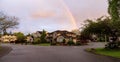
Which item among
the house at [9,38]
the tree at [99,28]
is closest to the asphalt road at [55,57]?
the tree at [99,28]

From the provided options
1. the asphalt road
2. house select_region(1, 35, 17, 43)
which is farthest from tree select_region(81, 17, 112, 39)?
house select_region(1, 35, 17, 43)

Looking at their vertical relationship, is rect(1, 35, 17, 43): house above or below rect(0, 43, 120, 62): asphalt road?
above

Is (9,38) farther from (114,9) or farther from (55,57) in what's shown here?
(55,57)

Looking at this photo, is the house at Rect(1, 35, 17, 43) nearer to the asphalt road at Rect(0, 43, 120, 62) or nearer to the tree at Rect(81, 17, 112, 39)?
the tree at Rect(81, 17, 112, 39)

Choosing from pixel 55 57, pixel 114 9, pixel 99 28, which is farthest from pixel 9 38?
pixel 55 57

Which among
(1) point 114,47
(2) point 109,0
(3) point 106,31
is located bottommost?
(1) point 114,47

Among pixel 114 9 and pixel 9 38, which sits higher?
pixel 114 9

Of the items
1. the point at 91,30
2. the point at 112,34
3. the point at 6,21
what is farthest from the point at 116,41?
the point at 6,21

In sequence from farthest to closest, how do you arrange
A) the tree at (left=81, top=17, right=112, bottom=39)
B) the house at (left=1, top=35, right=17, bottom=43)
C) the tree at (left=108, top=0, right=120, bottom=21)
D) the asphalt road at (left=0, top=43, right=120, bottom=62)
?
the house at (left=1, top=35, right=17, bottom=43), the tree at (left=81, top=17, right=112, bottom=39), the tree at (left=108, top=0, right=120, bottom=21), the asphalt road at (left=0, top=43, right=120, bottom=62)

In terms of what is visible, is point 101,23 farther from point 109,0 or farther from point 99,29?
point 109,0

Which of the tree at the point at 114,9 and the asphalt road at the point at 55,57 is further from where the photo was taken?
the tree at the point at 114,9

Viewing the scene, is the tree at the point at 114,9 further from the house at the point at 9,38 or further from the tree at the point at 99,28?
the house at the point at 9,38

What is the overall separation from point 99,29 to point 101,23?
4.50 ft

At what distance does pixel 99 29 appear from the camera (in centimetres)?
4784
